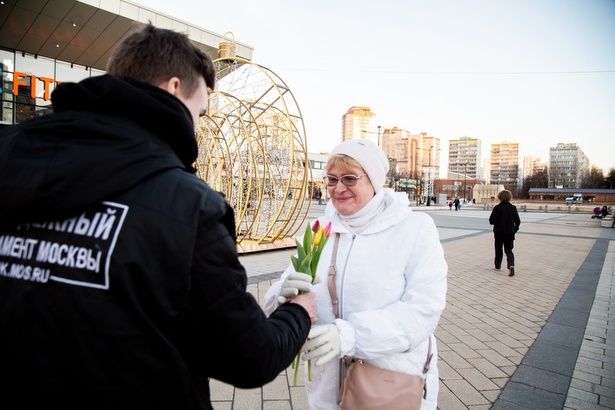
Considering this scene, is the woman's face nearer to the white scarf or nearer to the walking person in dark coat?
the white scarf

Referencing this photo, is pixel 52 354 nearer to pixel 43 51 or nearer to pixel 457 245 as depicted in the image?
pixel 457 245

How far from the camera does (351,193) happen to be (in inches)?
79.4

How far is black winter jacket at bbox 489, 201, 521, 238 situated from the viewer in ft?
27.5

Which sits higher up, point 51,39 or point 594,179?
point 51,39

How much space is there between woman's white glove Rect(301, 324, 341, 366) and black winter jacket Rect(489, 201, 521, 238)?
26.0ft

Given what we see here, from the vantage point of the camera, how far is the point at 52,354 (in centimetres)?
89

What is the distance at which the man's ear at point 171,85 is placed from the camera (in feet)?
3.84

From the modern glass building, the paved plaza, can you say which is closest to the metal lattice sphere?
the paved plaza

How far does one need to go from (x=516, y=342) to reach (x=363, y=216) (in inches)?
144

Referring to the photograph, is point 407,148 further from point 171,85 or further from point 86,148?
point 86,148

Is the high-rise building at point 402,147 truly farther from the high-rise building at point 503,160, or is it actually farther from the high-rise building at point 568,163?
the high-rise building at point 503,160

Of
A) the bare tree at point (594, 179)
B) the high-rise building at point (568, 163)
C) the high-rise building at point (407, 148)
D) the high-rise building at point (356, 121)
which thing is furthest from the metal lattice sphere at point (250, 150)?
the high-rise building at point (568, 163)

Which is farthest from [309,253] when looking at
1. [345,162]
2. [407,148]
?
[407,148]

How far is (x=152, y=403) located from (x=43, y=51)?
18517 mm
